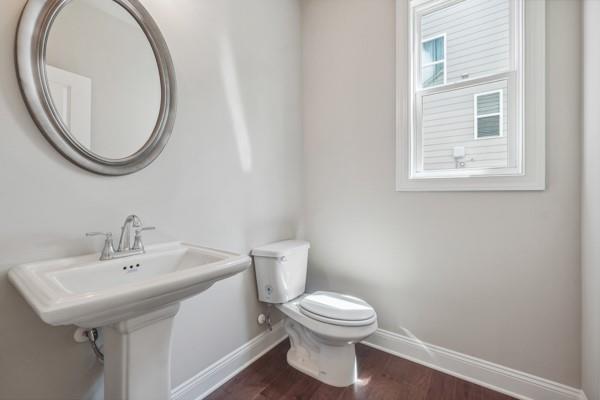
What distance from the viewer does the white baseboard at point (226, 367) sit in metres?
1.38

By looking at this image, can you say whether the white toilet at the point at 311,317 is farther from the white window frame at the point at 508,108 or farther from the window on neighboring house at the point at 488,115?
the window on neighboring house at the point at 488,115

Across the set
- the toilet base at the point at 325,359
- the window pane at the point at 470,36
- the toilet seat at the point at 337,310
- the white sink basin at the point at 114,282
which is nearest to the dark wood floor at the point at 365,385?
the toilet base at the point at 325,359

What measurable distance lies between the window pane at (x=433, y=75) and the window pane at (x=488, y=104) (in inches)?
10.3

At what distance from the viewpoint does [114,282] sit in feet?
3.32

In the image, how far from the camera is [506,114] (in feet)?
4.93

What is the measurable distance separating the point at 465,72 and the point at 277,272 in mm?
1682

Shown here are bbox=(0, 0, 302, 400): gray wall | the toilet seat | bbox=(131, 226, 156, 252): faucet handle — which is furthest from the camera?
the toilet seat

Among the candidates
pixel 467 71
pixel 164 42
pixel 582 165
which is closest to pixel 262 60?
pixel 164 42

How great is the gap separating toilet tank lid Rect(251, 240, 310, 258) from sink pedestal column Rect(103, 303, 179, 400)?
749 millimetres

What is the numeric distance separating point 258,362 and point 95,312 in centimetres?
136

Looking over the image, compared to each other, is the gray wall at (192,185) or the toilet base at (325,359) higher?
the gray wall at (192,185)

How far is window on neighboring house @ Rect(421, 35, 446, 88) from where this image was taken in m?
1.72

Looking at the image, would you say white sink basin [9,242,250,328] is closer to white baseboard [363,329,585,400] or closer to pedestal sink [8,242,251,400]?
pedestal sink [8,242,251,400]

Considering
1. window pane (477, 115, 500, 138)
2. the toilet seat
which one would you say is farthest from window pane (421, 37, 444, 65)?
the toilet seat
